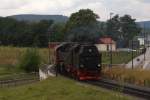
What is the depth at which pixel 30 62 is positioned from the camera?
89250 mm

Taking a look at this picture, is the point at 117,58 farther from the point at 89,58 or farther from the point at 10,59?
the point at 89,58

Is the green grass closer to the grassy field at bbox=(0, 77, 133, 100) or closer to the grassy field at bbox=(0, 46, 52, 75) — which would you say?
the grassy field at bbox=(0, 46, 52, 75)

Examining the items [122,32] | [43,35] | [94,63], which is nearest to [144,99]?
[94,63]

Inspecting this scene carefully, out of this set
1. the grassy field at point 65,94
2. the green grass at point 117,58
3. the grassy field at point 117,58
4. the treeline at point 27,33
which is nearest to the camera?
the grassy field at point 65,94

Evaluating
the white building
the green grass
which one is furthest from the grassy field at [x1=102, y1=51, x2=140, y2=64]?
the white building

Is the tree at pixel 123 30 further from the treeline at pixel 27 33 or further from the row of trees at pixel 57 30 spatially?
the treeline at pixel 27 33

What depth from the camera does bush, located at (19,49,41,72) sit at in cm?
8931

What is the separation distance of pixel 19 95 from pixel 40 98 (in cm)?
429

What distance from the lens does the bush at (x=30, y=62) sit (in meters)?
89.3

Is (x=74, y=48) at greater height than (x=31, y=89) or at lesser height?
greater

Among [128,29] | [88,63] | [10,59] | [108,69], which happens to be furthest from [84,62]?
[128,29]

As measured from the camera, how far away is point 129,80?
40.0 meters

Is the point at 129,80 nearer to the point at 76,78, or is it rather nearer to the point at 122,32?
the point at 76,78

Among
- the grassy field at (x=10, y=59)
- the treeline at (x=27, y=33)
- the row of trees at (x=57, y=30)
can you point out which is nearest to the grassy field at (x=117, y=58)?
the row of trees at (x=57, y=30)
